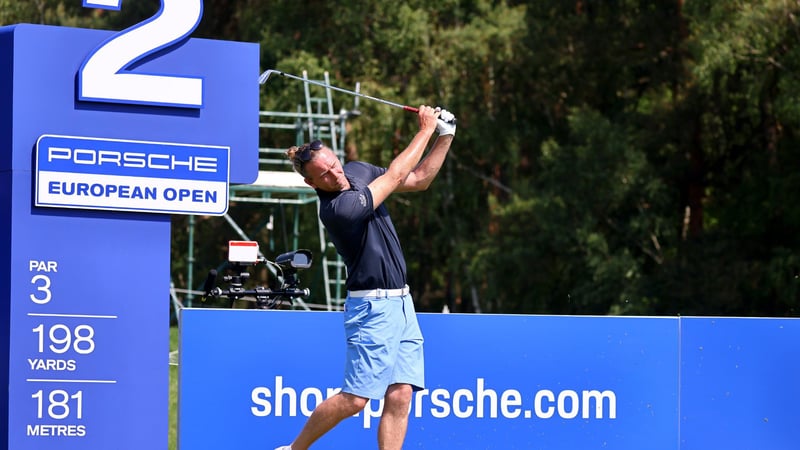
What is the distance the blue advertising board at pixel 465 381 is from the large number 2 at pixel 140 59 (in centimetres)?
124

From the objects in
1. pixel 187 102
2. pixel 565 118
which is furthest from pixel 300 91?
pixel 187 102

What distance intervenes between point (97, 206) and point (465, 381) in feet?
7.69

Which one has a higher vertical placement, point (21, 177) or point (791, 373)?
point (21, 177)

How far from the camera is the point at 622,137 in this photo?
93.4 feet

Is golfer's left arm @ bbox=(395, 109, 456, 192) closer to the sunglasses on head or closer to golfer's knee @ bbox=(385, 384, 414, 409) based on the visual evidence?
the sunglasses on head

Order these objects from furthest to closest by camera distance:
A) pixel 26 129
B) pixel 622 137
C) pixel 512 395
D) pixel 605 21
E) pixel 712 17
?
1. pixel 605 21
2. pixel 622 137
3. pixel 712 17
4. pixel 512 395
5. pixel 26 129

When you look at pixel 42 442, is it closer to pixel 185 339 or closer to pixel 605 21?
pixel 185 339

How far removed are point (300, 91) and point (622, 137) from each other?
7687 mm

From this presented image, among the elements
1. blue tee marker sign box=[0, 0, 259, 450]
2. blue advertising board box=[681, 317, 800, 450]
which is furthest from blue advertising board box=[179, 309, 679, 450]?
blue tee marker sign box=[0, 0, 259, 450]

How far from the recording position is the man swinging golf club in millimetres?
6906

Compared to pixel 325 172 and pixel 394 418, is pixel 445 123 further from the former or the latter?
pixel 394 418

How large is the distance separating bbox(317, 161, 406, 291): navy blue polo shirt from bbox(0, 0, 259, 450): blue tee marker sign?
4.50ft

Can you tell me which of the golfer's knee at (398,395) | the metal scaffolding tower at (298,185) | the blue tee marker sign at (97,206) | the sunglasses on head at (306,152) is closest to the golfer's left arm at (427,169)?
the sunglasses on head at (306,152)

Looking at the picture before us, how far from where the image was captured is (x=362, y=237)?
23.1ft
